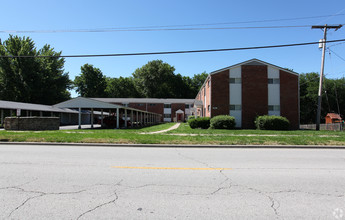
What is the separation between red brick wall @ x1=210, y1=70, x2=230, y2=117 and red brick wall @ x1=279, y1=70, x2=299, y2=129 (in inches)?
248

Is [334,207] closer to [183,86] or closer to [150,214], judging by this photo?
[150,214]

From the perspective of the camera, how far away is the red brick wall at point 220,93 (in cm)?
2531

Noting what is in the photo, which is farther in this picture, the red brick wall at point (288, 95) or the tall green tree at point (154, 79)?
the tall green tree at point (154, 79)

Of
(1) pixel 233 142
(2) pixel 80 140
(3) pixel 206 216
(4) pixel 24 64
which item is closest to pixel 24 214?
(3) pixel 206 216

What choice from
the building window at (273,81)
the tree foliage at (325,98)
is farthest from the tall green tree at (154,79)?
the building window at (273,81)

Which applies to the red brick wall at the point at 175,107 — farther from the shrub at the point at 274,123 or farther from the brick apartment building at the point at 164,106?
the shrub at the point at 274,123

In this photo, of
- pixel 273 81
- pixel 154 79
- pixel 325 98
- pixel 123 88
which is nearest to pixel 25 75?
pixel 123 88

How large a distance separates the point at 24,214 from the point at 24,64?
48840 millimetres

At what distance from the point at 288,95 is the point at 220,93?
26.0ft

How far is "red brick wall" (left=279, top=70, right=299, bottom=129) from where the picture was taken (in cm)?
2534

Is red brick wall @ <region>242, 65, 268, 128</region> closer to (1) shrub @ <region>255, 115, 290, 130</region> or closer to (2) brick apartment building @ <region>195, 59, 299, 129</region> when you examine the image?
(2) brick apartment building @ <region>195, 59, 299, 129</region>

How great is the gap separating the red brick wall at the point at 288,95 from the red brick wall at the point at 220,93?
6.29 m

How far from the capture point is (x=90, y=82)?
248ft

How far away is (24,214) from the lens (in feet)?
10.0
